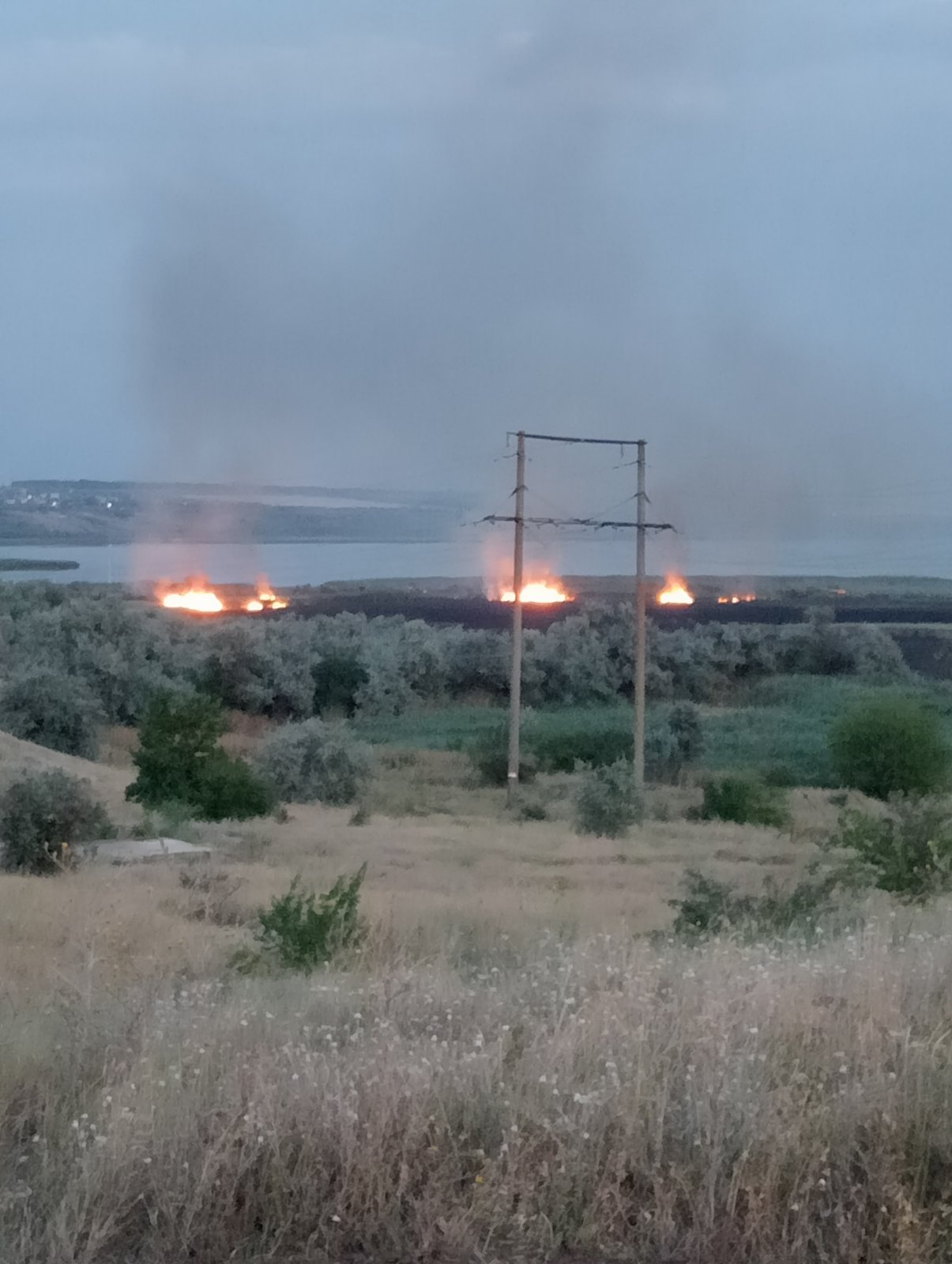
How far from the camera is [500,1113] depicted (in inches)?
181

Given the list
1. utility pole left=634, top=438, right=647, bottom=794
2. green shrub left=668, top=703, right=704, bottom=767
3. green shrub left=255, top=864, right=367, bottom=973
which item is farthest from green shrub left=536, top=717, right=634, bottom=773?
green shrub left=255, top=864, right=367, bottom=973

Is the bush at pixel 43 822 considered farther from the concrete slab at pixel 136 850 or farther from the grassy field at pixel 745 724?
the grassy field at pixel 745 724

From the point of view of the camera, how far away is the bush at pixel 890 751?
34.3 m

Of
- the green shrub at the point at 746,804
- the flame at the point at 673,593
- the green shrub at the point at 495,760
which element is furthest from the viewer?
the flame at the point at 673,593

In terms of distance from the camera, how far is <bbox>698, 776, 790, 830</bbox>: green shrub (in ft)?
99.6

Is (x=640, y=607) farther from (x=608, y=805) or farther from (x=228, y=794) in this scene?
(x=228, y=794)

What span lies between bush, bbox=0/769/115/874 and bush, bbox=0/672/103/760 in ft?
67.5

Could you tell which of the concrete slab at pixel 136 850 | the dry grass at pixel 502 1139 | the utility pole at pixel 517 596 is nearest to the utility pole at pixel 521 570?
the utility pole at pixel 517 596

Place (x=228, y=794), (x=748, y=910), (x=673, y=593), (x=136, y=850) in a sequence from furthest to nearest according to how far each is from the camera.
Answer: (x=673, y=593) → (x=228, y=794) → (x=136, y=850) → (x=748, y=910)

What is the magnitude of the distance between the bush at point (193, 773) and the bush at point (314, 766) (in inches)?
163

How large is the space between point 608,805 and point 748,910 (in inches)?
710

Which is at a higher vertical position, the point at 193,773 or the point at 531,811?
the point at 193,773

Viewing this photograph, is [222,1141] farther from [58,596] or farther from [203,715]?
[58,596]

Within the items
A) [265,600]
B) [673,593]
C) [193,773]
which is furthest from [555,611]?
[193,773]
